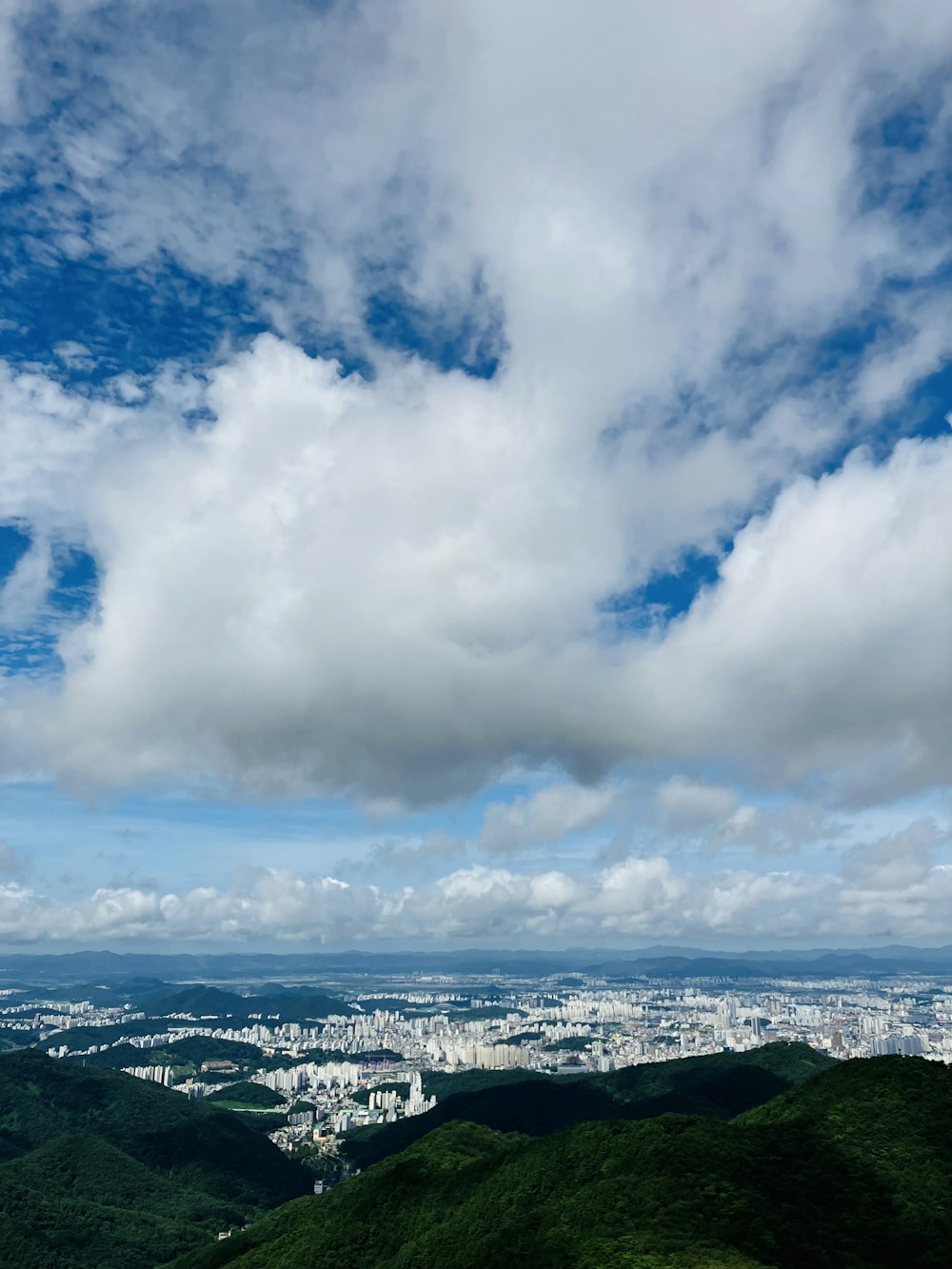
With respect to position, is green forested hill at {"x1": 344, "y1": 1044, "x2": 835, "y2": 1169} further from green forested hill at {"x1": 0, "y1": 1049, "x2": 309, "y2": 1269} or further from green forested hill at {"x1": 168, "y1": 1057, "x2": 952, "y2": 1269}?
green forested hill at {"x1": 168, "y1": 1057, "x2": 952, "y2": 1269}

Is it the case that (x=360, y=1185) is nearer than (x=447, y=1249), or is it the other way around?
(x=447, y=1249)

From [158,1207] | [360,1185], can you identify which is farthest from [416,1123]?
[360,1185]

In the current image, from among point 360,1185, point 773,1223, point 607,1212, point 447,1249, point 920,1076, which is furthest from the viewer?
point 360,1185

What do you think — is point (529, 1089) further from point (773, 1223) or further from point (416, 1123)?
point (773, 1223)

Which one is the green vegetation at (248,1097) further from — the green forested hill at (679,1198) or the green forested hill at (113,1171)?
the green forested hill at (679,1198)

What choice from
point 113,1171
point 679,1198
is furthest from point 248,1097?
point 679,1198

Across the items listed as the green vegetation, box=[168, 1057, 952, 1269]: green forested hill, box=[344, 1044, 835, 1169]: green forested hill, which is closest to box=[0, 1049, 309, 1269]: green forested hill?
box=[344, 1044, 835, 1169]: green forested hill
